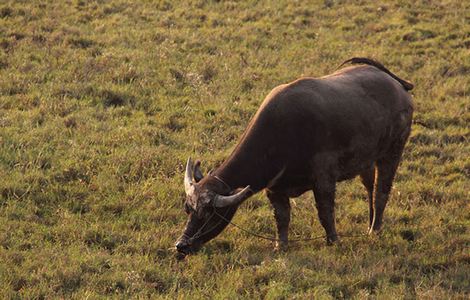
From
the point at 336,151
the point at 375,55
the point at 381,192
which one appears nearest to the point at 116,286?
the point at 336,151

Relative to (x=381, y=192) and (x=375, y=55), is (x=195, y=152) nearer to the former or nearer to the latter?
(x=381, y=192)

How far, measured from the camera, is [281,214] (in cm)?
997

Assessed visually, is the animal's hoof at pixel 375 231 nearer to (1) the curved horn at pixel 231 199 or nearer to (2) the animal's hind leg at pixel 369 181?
(2) the animal's hind leg at pixel 369 181

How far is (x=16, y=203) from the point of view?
34.2 feet

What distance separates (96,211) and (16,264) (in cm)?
200

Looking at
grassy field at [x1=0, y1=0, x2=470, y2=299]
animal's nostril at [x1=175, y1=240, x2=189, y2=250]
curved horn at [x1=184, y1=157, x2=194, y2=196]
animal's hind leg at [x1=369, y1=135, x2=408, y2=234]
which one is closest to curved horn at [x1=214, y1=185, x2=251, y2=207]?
curved horn at [x1=184, y1=157, x2=194, y2=196]

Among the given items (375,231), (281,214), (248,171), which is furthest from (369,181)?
(248,171)

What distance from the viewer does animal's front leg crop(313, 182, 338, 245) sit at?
9578 millimetres

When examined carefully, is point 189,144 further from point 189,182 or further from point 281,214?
point 189,182

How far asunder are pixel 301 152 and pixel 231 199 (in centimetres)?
122

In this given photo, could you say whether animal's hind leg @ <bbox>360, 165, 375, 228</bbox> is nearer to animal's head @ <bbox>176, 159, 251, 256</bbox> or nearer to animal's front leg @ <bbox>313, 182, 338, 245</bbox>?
animal's front leg @ <bbox>313, 182, 338, 245</bbox>

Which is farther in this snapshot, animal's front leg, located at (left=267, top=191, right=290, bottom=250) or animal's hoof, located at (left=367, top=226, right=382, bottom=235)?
animal's hoof, located at (left=367, top=226, right=382, bottom=235)

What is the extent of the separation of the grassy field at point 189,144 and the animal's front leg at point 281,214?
36 centimetres

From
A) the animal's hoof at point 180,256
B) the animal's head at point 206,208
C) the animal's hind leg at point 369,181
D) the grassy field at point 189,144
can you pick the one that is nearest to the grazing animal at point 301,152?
the animal's head at point 206,208
